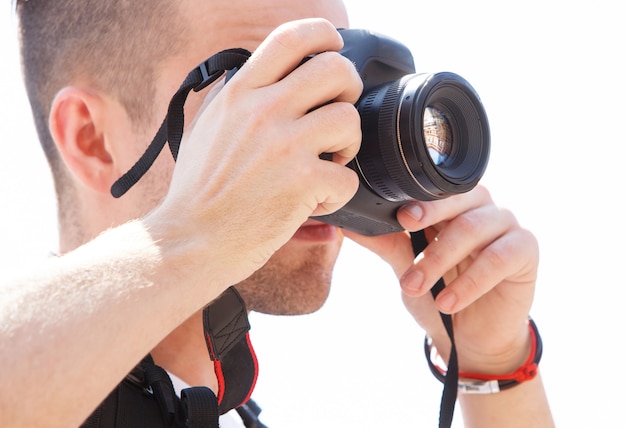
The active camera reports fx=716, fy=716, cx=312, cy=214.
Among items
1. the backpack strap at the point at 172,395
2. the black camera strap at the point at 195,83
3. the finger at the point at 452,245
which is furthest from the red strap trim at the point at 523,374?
the black camera strap at the point at 195,83

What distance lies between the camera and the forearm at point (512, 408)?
1.58 meters

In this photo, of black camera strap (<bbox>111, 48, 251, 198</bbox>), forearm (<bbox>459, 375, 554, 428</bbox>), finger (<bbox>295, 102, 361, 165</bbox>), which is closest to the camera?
finger (<bbox>295, 102, 361, 165</bbox>)

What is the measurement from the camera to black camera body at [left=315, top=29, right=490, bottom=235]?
1.05 metres

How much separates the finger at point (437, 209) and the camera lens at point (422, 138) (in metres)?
0.13

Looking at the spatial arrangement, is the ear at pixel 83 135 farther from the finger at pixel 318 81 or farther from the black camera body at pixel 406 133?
the finger at pixel 318 81

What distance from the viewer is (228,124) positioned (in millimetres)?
840

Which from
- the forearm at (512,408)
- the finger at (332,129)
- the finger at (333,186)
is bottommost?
the forearm at (512,408)

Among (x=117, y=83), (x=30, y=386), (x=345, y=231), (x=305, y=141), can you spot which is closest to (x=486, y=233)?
(x=345, y=231)

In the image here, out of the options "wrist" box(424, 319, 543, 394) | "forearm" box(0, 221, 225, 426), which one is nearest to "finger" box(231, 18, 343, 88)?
"forearm" box(0, 221, 225, 426)

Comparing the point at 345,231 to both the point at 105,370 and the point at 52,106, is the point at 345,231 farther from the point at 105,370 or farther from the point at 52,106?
the point at 105,370

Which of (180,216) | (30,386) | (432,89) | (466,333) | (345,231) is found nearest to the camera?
(30,386)

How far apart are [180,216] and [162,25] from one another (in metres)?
0.78

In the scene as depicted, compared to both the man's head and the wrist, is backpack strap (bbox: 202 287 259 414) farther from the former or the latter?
the wrist

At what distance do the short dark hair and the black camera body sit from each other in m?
0.45
